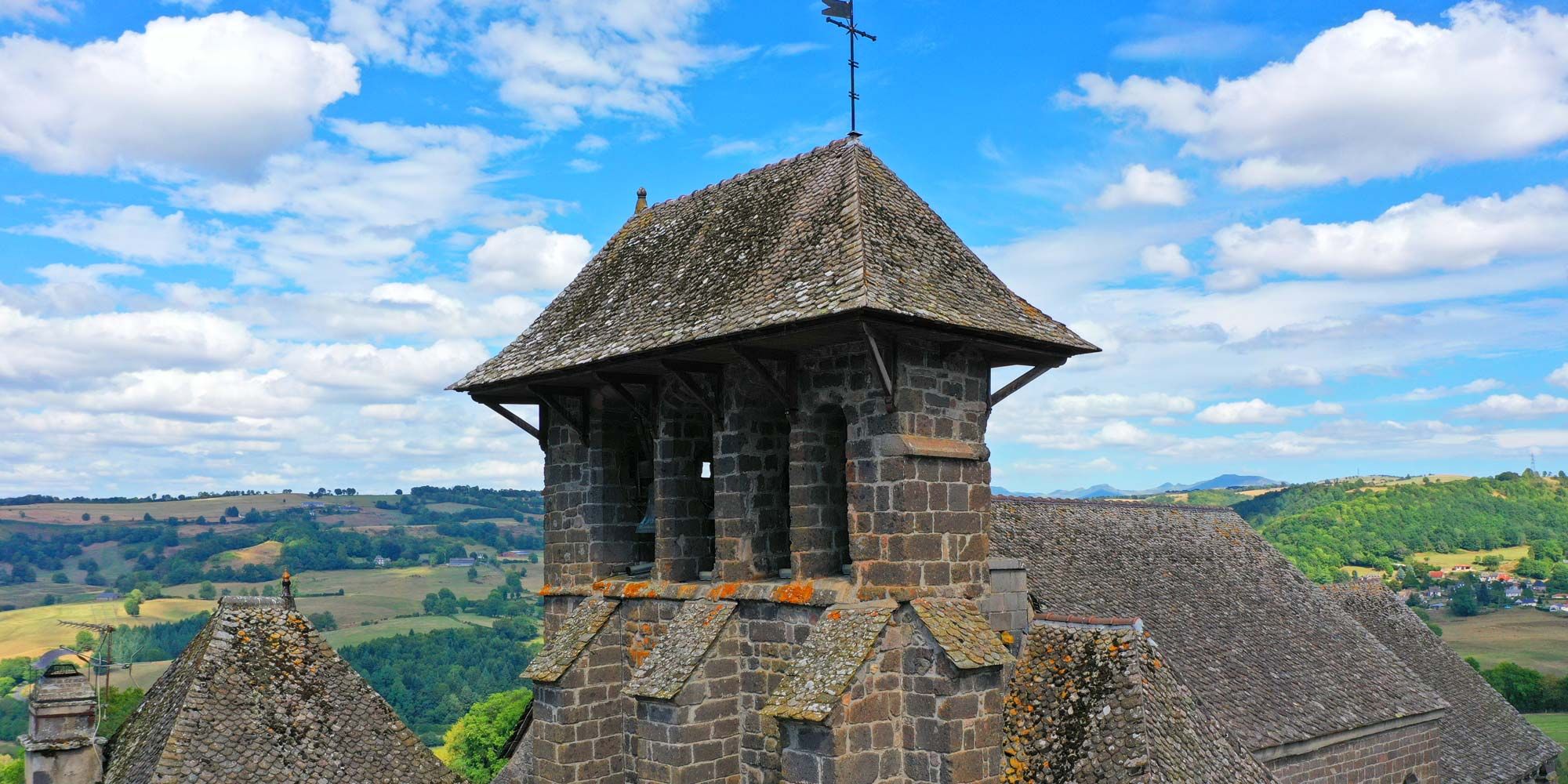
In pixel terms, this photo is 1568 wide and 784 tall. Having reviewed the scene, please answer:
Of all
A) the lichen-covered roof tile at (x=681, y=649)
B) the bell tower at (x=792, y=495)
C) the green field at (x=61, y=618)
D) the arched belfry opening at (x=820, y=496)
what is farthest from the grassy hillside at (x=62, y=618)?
the arched belfry opening at (x=820, y=496)

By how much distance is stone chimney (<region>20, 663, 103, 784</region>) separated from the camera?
1600 centimetres

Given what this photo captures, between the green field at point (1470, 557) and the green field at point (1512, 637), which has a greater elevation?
the green field at point (1470, 557)

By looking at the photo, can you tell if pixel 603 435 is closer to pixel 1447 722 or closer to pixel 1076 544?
pixel 1076 544

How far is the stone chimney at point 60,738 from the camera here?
630 inches

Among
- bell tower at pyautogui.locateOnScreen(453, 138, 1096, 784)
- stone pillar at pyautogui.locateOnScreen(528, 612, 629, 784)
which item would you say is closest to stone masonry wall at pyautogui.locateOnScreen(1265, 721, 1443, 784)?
bell tower at pyautogui.locateOnScreen(453, 138, 1096, 784)

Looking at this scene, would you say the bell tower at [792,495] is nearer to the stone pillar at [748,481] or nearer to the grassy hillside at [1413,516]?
the stone pillar at [748,481]

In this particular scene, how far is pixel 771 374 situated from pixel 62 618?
8501 centimetres

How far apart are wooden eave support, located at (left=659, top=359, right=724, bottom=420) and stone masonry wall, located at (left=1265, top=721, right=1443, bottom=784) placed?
10992mm

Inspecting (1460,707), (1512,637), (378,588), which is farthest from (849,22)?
(378,588)

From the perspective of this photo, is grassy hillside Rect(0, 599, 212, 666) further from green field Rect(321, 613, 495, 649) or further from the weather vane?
the weather vane

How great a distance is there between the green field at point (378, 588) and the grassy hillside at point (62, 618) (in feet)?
21.9

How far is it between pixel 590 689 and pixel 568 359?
167 inches

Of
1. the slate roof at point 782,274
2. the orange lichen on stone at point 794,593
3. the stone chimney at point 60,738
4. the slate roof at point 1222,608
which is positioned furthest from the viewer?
the slate roof at point 1222,608

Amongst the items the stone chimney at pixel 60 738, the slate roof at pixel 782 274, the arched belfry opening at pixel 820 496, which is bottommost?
the stone chimney at pixel 60 738
